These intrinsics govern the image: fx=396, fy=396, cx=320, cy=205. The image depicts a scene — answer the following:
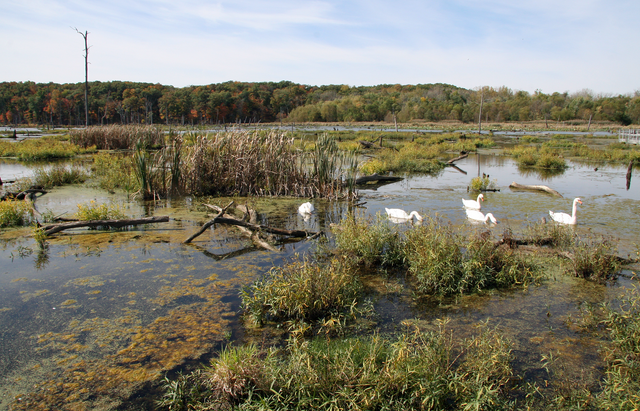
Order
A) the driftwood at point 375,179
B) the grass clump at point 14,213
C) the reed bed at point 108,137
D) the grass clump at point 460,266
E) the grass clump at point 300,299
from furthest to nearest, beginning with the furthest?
the reed bed at point 108,137
the driftwood at point 375,179
the grass clump at point 14,213
the grass clump at point 460,266
the grass clump at point 300,299

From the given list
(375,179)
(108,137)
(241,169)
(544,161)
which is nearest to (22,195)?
(241,169)

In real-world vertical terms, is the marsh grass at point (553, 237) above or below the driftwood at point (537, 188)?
below

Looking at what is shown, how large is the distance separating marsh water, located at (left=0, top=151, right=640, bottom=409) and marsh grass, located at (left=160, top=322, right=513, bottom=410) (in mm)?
628

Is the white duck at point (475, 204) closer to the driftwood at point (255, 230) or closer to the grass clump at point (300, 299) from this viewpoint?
the driftwood at point (255, 230)

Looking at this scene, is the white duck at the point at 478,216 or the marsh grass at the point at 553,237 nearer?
the marsh grass at the point at 553,237

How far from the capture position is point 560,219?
8.99 meters

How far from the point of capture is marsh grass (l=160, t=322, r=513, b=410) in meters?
3.26

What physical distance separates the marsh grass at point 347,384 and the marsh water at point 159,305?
2.06 ft

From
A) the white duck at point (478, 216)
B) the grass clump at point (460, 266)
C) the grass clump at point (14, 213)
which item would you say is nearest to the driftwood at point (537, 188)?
the white duck at point (478, 216)

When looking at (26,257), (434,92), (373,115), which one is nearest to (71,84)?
(373,115)

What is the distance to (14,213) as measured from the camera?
28.8 ft

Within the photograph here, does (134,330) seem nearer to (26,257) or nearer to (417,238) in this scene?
(26,257)

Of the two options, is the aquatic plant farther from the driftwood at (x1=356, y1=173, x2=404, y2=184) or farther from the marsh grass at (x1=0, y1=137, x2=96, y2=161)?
the marsh grass at (x1=0, y1=137, x2=96, y2=161)

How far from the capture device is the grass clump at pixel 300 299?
4.85 m
